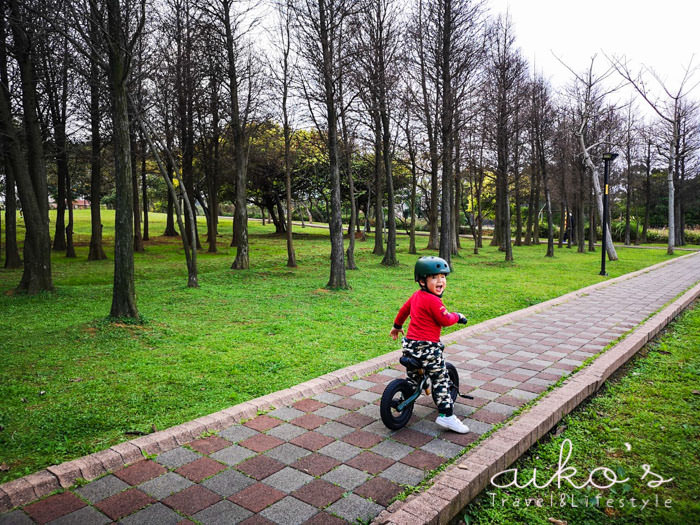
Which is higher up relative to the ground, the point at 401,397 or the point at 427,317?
the point at 427,317

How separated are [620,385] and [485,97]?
65.7 feet

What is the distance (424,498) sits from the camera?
10.3 ft

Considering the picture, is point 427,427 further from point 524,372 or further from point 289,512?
point 524,372

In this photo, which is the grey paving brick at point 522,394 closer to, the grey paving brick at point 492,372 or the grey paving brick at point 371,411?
→ the grey paving brick at point 492,372

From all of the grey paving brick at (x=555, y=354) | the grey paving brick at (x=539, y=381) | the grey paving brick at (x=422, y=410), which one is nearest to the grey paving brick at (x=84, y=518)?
the grey paving brick at (x=422, y=410)

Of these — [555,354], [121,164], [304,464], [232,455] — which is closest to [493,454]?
[304,464]

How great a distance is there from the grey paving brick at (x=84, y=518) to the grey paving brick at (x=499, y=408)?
343 cm

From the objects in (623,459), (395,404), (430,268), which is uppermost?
(430,268)

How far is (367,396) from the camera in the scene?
517 centimetres

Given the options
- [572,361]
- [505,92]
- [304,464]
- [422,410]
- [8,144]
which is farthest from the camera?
[505,92]

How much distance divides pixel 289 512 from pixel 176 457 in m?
1.25

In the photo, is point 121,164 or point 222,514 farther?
point 121,164

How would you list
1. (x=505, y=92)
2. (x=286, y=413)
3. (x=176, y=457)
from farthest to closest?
(x=505, y=92) < (x=286, y=413) < (x=176, y=457)

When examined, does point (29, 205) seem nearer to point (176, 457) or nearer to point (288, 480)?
point (176, 457)
